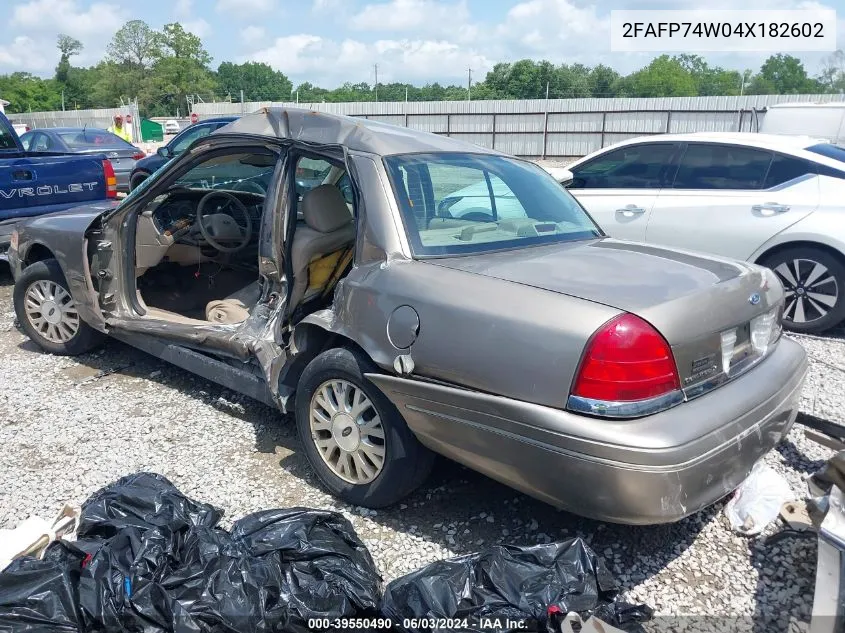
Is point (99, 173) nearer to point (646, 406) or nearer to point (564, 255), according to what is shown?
point (564, 255)

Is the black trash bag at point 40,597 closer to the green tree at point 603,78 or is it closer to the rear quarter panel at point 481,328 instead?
the rear quarter panel at point 481,328

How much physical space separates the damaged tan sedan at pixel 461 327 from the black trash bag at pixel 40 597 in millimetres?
1248

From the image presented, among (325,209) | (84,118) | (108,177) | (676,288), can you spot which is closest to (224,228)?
(325,209)

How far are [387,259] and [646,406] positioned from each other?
4.16 ft

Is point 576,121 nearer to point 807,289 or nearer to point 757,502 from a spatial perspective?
point 807,289

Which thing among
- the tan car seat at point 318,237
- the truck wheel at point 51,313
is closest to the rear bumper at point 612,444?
the tan car seat at point 318,237

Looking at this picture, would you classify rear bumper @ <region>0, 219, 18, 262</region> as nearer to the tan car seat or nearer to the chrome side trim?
the tan car seat

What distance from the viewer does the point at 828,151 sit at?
6078mm

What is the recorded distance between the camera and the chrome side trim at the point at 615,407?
7.79 feet

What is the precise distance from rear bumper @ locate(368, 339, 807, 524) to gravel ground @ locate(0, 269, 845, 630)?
0.47 meters

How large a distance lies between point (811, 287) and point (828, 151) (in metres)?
1.31

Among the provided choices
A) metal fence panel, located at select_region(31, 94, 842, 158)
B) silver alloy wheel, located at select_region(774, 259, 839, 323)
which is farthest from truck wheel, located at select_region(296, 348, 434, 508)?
metal fence panel, located at select_region(31, 94, 842, 158)

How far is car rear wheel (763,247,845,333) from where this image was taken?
564 cm

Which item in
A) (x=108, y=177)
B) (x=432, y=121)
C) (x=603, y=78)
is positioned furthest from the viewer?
(x=603, y=78)
